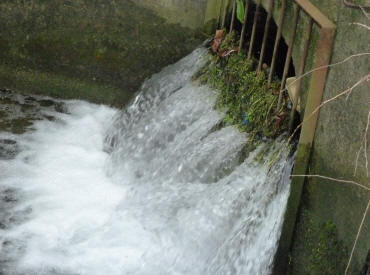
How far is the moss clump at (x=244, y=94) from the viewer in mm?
3910

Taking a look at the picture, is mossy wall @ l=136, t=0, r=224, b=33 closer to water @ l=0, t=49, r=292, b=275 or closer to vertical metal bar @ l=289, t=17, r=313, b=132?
water @ l=0, t=49, r=292, b=275

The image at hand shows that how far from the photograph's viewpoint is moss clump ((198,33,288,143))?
3.91m

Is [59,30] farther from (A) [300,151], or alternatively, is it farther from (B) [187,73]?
(A) [300,151]

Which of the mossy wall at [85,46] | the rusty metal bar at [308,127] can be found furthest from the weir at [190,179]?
the mossy wall at [85,46]

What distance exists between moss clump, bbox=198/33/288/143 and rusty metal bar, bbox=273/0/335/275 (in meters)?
0.51

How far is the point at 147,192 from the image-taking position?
176 inches

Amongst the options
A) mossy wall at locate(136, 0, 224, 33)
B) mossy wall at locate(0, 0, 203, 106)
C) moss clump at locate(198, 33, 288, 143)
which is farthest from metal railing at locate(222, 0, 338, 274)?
mossy wall at locate(0, 0, 203, 106)

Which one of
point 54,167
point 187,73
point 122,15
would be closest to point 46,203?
point 54,167

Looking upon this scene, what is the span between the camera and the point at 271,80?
13.7ft

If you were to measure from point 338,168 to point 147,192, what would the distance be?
1.78 m

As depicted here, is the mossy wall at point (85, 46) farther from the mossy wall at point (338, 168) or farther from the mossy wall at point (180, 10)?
the mossy wall at point (338, 168)

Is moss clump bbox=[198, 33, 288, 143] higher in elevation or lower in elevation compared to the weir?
higher

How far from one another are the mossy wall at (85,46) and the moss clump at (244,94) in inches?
31.7

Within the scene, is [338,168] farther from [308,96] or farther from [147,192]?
[147,192]
